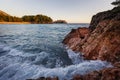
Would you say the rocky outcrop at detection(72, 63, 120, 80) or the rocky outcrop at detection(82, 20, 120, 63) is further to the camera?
the rocky outcrop at detection(82, 20, 120, 63)

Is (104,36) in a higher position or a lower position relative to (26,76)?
higher

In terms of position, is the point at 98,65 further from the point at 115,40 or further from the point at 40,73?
the point at 40,73

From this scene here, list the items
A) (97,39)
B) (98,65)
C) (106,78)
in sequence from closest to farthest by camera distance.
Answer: (106,78), (98,65), (97,39)

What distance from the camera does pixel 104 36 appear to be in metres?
13.4

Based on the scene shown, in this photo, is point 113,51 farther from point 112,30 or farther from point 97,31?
point 97,31

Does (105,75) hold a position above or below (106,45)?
below

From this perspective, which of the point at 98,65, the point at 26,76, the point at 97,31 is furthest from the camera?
the point at 97,31

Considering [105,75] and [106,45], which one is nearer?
[105,75]

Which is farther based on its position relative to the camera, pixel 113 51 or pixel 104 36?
pixel 104 36

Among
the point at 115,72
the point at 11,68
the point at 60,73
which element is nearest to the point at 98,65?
the point at 60,73

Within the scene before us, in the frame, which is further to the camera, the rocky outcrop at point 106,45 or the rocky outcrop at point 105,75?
the rocky outcrop at point 106,45

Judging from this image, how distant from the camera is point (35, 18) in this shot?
194 meters

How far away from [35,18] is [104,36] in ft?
604

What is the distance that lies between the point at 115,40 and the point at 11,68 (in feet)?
24.1
